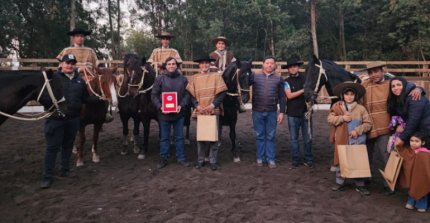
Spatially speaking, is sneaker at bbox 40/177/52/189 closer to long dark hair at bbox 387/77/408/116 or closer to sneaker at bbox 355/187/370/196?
sneaker at bbox 355/187/370/196

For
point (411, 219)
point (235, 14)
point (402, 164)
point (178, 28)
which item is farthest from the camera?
point (178, 28)

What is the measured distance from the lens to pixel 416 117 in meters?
4.39

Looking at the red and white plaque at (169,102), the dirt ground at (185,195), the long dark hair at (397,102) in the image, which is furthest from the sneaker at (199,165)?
the long dark hair at (397,102)

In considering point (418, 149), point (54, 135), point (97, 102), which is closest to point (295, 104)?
point (418, 149)

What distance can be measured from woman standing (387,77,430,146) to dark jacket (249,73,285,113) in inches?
80.9

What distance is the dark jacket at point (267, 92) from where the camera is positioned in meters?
6.30

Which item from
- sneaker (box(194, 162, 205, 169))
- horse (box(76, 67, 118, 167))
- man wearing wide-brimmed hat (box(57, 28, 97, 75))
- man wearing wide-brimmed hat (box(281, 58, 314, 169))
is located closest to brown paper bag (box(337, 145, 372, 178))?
man wearing wide-brimmed hat (box(281, 58, 314, 169))

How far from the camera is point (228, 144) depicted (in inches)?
336

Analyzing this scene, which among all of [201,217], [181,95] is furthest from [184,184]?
[181,95]

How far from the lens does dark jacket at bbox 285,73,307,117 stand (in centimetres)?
627

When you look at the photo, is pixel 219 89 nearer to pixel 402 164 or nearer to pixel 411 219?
pixel 402 164

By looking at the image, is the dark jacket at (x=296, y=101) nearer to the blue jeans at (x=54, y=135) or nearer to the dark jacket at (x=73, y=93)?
the dark jacket at (x=73, y=93)

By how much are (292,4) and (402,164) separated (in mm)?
34900

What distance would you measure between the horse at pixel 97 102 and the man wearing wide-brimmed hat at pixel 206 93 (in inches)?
59.4
